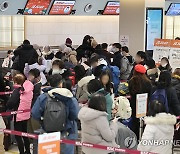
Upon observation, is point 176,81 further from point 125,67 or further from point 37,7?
point 37,7

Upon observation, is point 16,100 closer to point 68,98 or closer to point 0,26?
point 68,98

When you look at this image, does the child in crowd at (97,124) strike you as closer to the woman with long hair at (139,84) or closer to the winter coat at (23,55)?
the woman with long hair at (139,84)

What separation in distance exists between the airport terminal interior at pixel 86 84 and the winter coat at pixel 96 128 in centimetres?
1

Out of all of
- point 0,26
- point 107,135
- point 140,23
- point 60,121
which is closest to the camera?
point 107,135

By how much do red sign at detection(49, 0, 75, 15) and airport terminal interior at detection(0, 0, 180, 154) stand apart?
39 millimetres

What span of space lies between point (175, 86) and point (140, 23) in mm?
7149

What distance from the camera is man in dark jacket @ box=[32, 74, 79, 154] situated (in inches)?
277

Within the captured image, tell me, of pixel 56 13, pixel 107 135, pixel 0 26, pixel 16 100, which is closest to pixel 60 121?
pixel 107 135

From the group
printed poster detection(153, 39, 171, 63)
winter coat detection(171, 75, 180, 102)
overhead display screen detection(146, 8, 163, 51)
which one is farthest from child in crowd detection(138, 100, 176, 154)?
overhead display screen detection(146, 8, 163, 51)

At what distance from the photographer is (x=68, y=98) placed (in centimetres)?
708

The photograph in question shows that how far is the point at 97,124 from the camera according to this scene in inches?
258

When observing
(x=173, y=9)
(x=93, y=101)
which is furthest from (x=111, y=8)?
(x=93, y=101)

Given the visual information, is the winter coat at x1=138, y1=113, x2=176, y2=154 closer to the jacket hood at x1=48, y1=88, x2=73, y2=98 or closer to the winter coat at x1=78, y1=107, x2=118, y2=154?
the winter coat at x1=78, y1=107, x2=118, y2=154

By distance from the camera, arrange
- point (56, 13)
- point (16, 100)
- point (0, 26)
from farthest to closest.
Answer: point (56, 13)
point (0, 26)
point (16, 100)
